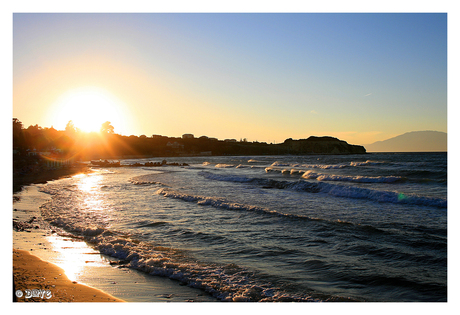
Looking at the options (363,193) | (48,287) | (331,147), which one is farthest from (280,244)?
(331,147)

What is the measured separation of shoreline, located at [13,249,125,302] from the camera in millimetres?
4789

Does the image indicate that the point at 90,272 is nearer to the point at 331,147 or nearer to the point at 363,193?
the point at 363,193

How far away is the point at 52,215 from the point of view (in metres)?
11.5

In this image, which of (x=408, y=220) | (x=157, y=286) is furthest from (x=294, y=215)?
(x=157, y=286)

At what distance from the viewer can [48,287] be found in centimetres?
516

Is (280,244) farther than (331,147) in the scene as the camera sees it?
No

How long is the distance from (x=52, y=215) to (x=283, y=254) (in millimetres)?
10244

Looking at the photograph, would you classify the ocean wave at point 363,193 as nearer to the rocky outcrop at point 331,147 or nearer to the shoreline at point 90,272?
the shoreline at point 90,272

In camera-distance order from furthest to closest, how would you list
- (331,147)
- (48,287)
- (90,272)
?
(331,147), (90,272), (48,287)

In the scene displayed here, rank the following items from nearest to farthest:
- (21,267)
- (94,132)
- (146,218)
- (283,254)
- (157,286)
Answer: (157,286) < (21,267) < (283,254) < (146,218) < (94,132)

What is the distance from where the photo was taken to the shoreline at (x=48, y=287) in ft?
15.7

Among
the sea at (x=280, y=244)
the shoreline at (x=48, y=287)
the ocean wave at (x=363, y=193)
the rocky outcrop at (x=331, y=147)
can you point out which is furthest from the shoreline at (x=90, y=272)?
the rocky outcrop at (x=331, y=147)

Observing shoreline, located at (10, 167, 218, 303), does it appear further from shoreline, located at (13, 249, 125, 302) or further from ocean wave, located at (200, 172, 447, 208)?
ocean wave, located at (200, 172, 447, 208)

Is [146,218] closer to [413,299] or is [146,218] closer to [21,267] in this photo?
[21,267]
